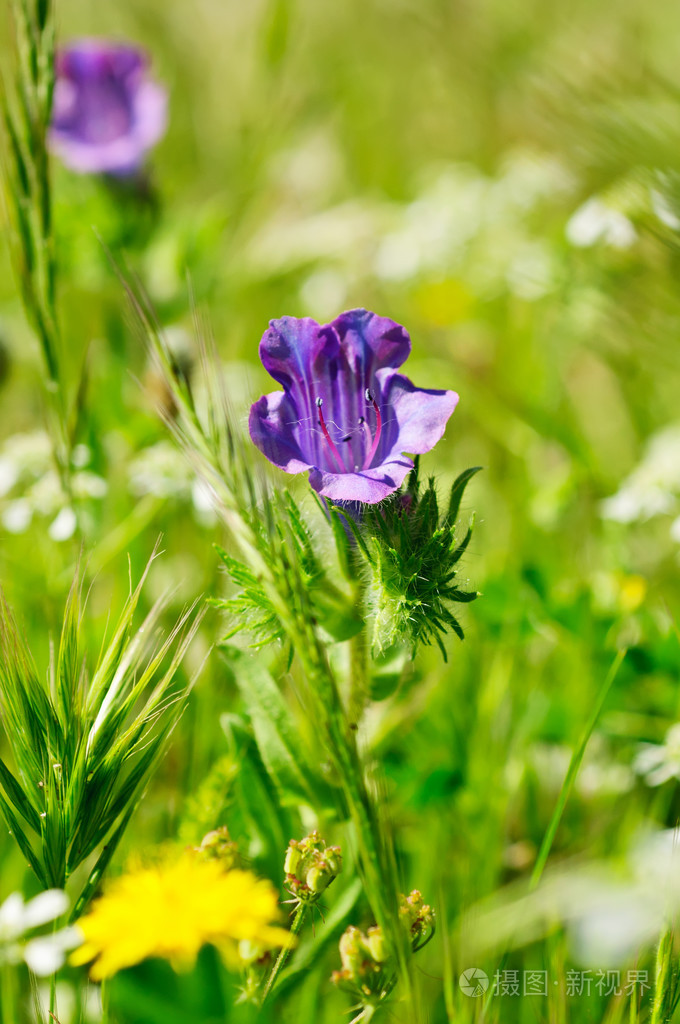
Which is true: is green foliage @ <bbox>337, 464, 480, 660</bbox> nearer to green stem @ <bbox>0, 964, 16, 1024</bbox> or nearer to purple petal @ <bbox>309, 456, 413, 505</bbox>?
purple petal @ <bbox>309, 456, 413, 505</bbox>

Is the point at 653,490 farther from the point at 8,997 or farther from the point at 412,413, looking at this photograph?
the point at 8,997

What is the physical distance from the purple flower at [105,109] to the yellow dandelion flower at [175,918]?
229 centimetres

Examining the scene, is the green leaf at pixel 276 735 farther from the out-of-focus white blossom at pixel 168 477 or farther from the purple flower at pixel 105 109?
the purple flower at pixel 105 109

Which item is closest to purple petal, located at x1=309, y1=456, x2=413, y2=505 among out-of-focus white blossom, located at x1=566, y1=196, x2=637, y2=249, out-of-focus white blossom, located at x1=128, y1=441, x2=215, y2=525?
out-of-focus white blossom, located at x1=128, y1=441, x2=215, y2=525

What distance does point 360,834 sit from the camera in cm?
82

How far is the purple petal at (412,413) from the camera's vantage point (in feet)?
3.24

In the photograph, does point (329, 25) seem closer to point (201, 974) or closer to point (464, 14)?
point (464, 14)

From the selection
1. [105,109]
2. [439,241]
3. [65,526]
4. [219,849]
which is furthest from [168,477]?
[105,109]

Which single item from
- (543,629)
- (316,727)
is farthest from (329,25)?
(316,727)

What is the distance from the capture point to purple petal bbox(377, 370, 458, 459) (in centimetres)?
99

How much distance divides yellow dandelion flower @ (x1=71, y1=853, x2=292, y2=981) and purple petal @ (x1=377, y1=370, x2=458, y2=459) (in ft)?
1.60

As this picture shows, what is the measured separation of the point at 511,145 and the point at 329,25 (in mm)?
1474

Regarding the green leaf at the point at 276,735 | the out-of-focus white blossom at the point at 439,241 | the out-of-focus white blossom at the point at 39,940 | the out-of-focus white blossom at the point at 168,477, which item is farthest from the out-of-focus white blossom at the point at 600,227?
the out-of-focus white blossom at the point at 39,940

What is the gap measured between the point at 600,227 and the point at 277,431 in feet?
3.76
